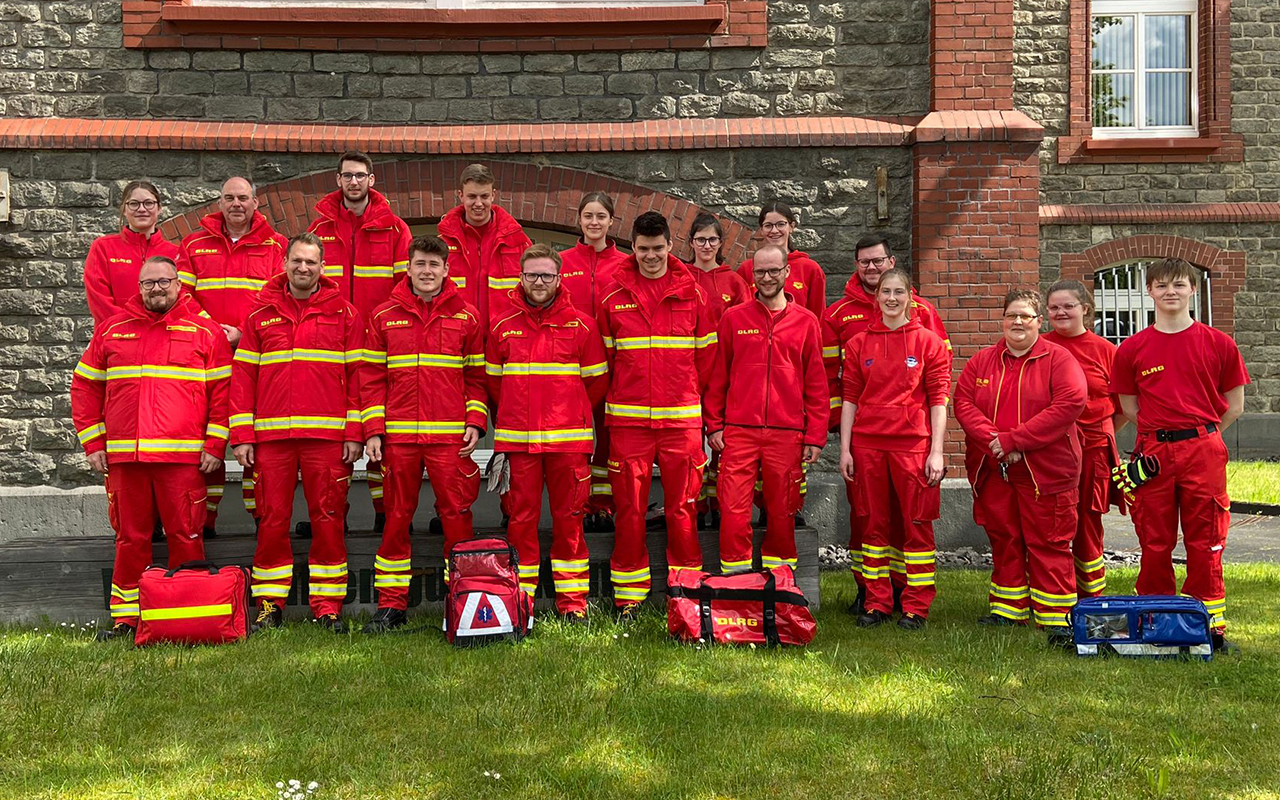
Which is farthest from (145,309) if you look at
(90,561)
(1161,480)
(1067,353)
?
(1161,480)

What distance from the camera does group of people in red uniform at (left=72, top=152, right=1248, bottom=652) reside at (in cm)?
607

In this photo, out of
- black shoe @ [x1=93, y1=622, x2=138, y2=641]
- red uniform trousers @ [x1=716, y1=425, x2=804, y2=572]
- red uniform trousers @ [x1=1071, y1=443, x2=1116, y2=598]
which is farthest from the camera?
red uniform trousers @ [x1=1071, y1=443, x2=1116, y2=598]

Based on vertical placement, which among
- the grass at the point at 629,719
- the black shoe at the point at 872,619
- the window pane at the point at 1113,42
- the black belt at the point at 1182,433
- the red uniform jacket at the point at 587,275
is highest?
the window pane at the point at 1113,42

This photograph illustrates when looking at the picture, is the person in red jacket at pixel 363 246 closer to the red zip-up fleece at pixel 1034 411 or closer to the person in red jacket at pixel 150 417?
the person in red jacket at pixel 150 417

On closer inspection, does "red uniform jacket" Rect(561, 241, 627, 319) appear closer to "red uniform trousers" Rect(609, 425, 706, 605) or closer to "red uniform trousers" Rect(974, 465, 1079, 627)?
"red uniform trousers" Rect(609, 425, 706, 605)

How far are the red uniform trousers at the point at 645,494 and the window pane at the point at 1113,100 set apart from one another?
39.8ft

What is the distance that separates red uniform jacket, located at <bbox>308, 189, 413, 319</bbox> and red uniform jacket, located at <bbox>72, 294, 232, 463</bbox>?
1009 millimetres

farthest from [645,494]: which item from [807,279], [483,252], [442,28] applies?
[442,28]

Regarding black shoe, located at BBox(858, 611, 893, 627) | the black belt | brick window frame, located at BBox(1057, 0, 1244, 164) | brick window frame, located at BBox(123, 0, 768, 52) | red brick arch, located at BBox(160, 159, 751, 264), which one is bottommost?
black shoe, located at BBox(858, 611, 893, 627)

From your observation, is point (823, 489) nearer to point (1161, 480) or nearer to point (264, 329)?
point (1161, 480)

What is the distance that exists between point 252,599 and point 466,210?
9.03ft

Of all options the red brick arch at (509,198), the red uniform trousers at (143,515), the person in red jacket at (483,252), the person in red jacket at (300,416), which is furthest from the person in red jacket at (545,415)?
the red brick arch at (509,198)

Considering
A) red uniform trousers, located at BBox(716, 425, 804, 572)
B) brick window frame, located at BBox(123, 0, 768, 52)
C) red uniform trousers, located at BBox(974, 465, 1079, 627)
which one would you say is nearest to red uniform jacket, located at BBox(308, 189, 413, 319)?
red uniform trousers, located at BBox(716, 425, 804, 572)

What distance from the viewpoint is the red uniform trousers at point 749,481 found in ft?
20.8
